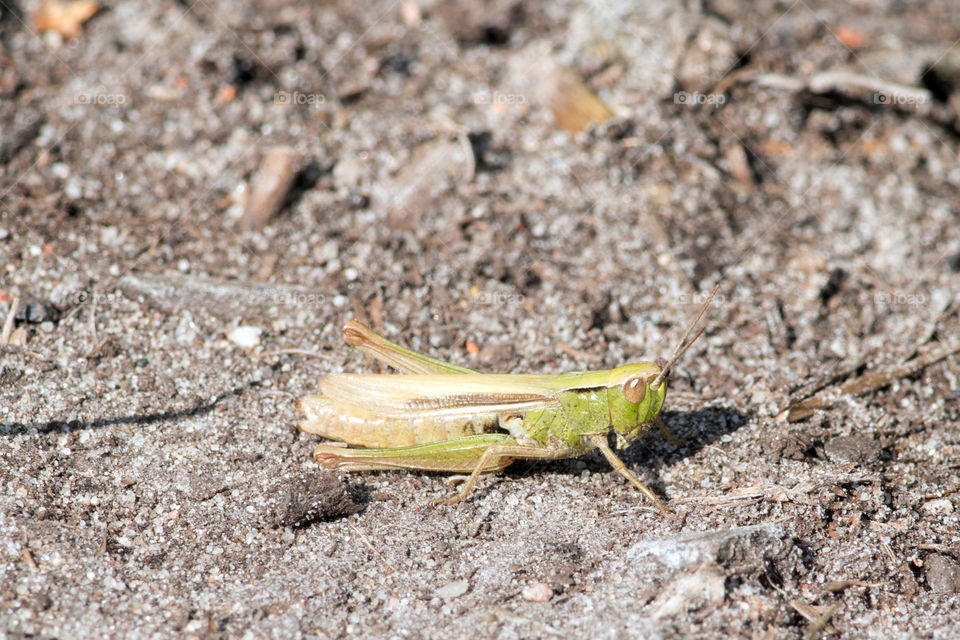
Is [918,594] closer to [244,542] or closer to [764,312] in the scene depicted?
[764,312]

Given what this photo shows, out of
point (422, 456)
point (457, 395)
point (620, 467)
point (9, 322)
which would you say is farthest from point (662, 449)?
point (9, 322)

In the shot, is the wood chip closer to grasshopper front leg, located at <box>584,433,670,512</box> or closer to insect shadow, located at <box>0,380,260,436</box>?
insect shadow, located at <box>0,380,260,436</box>

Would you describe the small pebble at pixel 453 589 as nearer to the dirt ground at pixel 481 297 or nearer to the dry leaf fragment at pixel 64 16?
the dirt ground at pixel 481 297

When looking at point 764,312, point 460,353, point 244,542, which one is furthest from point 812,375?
point 244,542

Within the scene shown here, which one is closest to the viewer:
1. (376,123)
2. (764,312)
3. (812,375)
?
(812,375)

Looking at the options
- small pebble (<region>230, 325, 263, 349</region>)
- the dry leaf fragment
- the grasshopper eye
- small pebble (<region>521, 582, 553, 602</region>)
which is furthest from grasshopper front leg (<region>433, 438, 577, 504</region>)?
the dry leaf fragment

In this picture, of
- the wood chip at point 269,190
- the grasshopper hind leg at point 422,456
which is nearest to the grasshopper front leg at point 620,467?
the grasshopper hind leg at point 422,456
